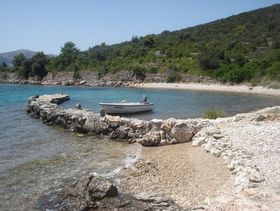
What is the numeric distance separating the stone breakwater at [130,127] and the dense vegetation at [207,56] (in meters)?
38.4

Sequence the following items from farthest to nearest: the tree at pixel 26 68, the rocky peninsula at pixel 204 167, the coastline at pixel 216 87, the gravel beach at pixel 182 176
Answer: the tree at pixel 26 68 → the coastline at pixel 216 87 → the gravel beach at pixel 182 176 → the rocky peninsula at pixel 204 167

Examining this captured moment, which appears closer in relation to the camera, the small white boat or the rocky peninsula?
the rocky peninsula

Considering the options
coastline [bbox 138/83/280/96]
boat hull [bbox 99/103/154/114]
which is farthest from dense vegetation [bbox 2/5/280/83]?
boat hull [bbox 99/103/154/114]

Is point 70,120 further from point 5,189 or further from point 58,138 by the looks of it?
point 5,189

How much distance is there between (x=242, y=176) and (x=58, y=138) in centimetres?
1536

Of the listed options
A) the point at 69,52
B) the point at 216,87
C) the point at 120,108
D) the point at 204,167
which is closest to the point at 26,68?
the point at 69,52

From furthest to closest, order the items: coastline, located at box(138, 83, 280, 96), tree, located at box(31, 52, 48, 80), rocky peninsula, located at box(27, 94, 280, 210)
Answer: tree, located at box(31, 52, 48, 80)
coastline, located at box(138, 83, 280, 96)
rocky peninsula, located at box(27, 94, 280, 210)

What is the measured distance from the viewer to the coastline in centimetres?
5592

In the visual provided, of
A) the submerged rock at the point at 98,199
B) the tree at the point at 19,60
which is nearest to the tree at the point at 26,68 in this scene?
the tree at the point at 19,60

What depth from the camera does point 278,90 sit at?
54.1 meters

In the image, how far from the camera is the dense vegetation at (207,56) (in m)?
68.0

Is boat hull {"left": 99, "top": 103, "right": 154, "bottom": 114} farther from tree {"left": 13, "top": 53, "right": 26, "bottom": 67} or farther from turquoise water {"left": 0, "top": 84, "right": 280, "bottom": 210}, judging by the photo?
tree {"left": 13, "top": 53, "right": 26, "bottom": 67}

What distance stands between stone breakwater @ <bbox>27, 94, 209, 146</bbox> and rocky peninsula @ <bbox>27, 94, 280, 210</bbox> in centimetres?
5

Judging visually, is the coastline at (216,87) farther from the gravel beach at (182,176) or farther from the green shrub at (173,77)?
the gravel beach at (182,176)
